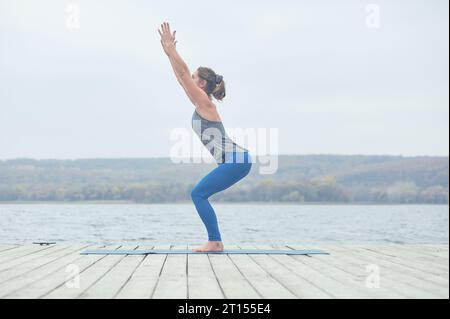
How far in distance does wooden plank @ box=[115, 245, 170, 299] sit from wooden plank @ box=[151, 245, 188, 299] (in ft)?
0.11

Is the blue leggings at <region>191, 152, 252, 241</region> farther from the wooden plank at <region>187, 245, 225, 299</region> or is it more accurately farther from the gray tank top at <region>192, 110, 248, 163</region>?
the wooden plank at <region>187, 245, 225, 299</region>

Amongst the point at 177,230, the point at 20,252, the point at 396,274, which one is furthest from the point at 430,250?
the point at 177,230

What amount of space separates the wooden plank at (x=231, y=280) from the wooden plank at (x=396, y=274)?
2.75 feet

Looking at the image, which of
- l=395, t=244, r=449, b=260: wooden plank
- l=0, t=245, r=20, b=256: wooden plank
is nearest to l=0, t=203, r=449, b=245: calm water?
l=0, t=245, r=20, b=256: wooden plank

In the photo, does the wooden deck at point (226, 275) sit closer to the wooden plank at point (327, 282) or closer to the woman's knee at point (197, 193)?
the wooden plank at point (327, 282)

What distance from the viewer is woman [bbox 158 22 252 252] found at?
4922 mm

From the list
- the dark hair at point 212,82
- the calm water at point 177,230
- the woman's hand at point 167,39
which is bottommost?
the calm water at point 177,230

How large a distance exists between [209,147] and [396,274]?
6.82 ft

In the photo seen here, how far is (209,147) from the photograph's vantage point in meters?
5.07

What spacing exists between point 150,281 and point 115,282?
7.8 inches

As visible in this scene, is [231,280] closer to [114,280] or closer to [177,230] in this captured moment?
[114,280]

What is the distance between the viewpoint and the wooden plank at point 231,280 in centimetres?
282

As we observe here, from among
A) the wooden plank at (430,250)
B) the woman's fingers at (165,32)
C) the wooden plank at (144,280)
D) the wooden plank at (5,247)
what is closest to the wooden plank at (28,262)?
the wooden plank at (5,247)
